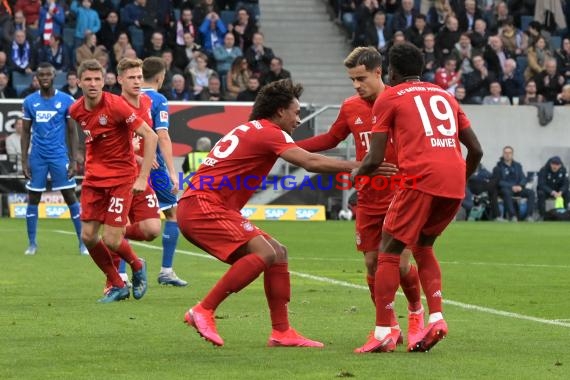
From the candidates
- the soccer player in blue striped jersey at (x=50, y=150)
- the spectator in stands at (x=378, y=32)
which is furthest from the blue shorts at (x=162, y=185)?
the spectator in stands at (x=378, y=32)

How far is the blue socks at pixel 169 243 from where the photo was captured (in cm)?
1434

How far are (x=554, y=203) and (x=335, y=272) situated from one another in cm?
1464

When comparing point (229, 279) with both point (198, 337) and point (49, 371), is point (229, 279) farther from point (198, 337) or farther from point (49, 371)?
point (49, 371)

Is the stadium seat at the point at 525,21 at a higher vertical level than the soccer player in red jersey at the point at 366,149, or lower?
lower

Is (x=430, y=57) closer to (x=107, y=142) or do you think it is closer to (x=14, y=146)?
(x=14, y=146)

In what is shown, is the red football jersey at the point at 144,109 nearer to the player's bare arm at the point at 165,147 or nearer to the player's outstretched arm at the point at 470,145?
the player's bare arm at the point at 165,147

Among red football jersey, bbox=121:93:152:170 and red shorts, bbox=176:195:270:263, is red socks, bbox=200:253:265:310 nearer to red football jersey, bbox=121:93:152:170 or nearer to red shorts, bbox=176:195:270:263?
red shorts, bbox=176:195:270:263

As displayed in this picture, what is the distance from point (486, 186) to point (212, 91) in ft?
19.6

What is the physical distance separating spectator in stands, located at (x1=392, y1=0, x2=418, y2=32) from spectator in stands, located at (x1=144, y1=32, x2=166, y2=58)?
5781mm

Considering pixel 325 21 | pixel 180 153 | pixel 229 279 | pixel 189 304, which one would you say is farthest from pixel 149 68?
pixel 325 21

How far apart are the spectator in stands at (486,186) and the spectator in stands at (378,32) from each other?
4606mm

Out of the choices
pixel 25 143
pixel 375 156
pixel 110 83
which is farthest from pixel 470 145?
pixel 110 83

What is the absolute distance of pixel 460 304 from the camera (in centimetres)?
1230

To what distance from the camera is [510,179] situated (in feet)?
94.4
